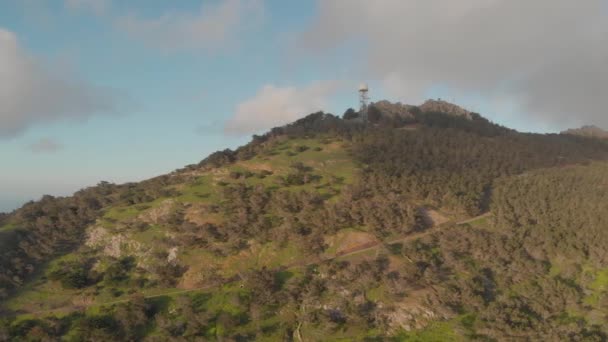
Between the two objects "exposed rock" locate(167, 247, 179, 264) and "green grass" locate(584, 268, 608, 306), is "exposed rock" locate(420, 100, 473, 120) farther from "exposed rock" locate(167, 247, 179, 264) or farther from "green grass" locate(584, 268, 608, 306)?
"exposed rock" locate(167, 247, 179, 264)

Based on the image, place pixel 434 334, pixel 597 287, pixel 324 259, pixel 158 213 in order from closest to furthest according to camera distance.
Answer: pixel 434 334
pixel 597 287
pixel 324 259
pixel 158 213

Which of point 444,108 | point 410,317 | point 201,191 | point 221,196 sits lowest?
point 410,317

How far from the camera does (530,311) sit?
145 feet

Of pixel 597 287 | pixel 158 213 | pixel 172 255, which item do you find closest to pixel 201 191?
pixel 158 213

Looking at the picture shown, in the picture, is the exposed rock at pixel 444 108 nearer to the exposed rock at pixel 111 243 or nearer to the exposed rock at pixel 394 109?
the exposed rock at pixel 394 109

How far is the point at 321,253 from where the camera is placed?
53844mm

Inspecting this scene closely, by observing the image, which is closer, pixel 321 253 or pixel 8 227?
pixel 321 253

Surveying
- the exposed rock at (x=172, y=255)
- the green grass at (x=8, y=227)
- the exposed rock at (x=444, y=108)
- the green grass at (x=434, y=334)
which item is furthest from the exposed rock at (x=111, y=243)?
the exposed rock at (x=444, y=108)

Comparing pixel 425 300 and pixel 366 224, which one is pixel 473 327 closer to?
pixel 425 300

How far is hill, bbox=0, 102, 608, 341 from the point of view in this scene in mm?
42562

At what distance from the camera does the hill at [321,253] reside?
42562 mm

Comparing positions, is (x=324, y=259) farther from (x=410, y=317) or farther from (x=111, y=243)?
(x=111, y=243)

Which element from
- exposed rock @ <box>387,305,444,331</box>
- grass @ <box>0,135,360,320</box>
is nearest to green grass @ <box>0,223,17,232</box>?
grass @ <box>0,135,360,320</box>

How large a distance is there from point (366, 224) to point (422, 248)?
925 centimetres
